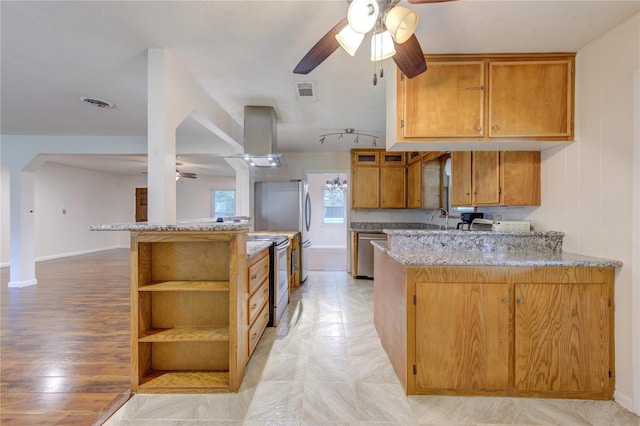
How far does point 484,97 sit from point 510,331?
156cm

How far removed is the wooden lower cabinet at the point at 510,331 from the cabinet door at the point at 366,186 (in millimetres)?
3307

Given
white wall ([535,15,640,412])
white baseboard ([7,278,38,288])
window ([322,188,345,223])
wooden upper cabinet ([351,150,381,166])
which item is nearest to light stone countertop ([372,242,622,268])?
white wall ([535,15,640,412])

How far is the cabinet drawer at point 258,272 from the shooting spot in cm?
214

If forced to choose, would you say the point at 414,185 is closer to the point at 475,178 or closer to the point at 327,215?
the point at 475,178

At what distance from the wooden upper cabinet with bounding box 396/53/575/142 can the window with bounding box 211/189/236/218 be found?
7519mm

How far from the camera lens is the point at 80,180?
23.4ft

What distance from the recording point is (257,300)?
236cm

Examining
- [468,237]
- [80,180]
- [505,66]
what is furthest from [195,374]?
[80,180]

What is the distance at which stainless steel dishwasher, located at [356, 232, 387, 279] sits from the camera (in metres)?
4.75

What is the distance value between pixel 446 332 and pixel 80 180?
8.89 meters

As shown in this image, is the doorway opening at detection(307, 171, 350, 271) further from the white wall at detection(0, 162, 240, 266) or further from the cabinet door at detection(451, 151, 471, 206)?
the cabinet door at detection(451, 151, 471, 206)

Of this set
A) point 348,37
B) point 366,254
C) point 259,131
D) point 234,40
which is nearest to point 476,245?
point 348,37

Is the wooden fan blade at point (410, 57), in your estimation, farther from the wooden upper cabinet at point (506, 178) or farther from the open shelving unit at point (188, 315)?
the open shelving unit at point (188, 315)

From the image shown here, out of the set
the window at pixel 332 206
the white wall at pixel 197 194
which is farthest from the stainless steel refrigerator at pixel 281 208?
the window at pixel 332 206
